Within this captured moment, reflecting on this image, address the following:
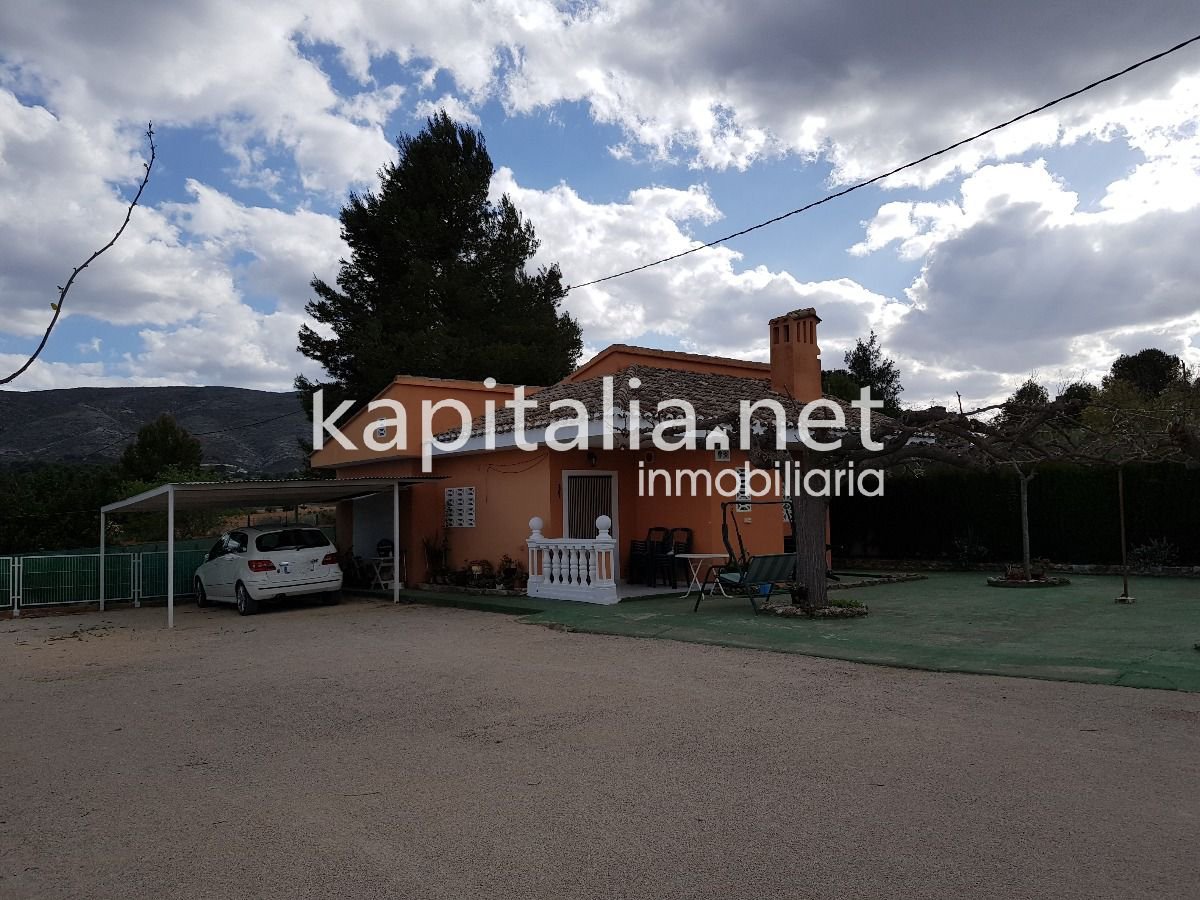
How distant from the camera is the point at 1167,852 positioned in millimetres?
3770

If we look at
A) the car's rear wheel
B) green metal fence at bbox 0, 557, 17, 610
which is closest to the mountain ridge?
green metal fence at bbox 0, 557, 17, 610

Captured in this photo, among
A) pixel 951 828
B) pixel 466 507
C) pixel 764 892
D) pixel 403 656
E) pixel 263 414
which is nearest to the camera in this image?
pixel 764 892

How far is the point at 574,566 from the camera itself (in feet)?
45.9

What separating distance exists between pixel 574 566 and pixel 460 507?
4011 millimetres

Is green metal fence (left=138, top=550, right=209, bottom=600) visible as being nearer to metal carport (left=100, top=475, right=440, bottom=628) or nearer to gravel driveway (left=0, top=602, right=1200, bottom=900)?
metal carport (left=100, top=475, right=440, bottom=628)

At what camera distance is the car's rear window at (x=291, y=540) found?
15.3 metres

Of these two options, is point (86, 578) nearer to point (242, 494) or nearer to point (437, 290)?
point (242, 494)

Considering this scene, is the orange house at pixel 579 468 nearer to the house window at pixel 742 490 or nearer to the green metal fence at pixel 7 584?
the house window at pixel 742 490

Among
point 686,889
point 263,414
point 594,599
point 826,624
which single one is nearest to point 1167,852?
point 686,889

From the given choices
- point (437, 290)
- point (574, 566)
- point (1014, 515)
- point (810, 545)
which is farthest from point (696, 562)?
point (437, 290)

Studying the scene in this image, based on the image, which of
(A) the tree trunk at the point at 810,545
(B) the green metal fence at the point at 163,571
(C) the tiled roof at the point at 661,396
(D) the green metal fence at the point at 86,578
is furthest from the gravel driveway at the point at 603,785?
(B) the green metal fence at the point at 163,571

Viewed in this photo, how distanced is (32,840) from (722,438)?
11.4 metres

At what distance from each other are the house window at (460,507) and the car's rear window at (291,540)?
247cm

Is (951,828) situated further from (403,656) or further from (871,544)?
(871,544)
